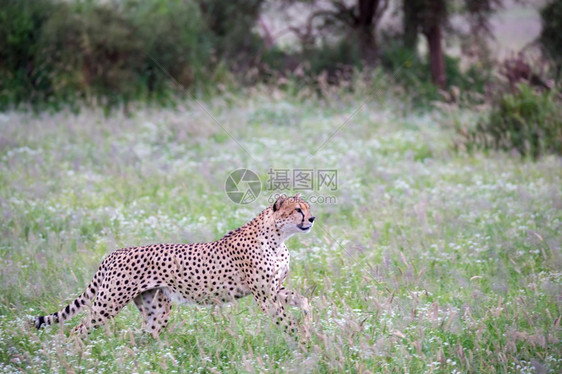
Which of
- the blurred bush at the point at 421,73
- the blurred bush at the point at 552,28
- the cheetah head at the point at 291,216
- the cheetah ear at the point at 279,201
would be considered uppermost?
the blurred bush at the point at 552,28

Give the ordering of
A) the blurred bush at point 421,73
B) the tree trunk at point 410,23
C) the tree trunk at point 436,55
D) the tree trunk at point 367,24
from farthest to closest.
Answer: the tree trunk at point 367,24 → the tree trunk at point 410,23 → the tree trunk at point 436,55 → the blurred bush at point 421,73

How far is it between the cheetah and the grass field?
0.50 ft

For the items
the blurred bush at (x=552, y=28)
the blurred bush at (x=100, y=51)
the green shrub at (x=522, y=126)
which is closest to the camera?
the green shrub at (x=522, y=126)

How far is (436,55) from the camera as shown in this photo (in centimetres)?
1906

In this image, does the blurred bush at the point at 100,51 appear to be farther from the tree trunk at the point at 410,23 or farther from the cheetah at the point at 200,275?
the cheetah at the point at 200,275

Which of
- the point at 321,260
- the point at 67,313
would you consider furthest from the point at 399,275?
the point at 67,313

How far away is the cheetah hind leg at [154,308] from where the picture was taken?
16.1 feet

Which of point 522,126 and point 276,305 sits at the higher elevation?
point 522,126

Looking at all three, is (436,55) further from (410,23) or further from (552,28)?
(552,28)

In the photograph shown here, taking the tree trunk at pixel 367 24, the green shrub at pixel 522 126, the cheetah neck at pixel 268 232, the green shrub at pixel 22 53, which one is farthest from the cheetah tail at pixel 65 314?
the tree trunk at pixel 367 24

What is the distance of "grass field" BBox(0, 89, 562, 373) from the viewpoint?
4.46m

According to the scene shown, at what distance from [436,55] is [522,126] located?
27.6ft

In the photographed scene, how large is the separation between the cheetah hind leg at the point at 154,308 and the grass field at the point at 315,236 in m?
0.10

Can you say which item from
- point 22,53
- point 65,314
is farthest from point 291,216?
point 22,53
